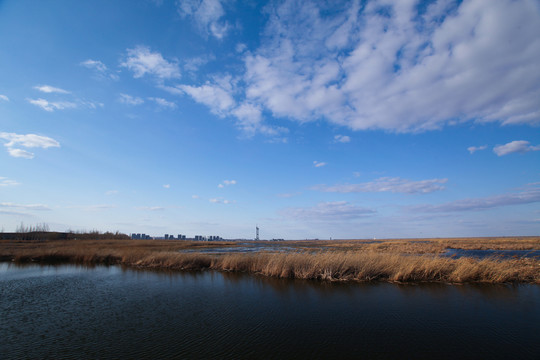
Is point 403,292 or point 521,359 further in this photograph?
point 403,292

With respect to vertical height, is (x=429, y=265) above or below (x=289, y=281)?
above

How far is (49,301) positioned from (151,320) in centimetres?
683

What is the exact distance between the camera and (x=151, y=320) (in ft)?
30.5

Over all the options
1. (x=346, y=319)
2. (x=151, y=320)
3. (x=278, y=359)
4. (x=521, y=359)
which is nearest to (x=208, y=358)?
(x=278, y=359)

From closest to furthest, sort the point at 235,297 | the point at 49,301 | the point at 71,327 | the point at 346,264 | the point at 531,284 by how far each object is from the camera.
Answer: the point at 71,327, the point at 49,301, the point at 235,297, the point at 531,284, the point at 346,264

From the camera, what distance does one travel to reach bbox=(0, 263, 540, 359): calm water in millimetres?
7008

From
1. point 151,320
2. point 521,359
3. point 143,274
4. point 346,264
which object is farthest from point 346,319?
point 143,274

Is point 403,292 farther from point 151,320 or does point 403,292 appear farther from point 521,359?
point 151,320

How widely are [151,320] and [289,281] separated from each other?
9782 millimetres

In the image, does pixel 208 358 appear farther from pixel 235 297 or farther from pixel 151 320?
pixel 235 297

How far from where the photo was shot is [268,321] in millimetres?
9312

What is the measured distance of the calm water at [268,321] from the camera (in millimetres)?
7008

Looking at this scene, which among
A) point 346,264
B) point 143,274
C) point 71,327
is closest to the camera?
point 71,327

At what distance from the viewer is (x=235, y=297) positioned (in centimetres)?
1268
